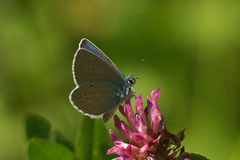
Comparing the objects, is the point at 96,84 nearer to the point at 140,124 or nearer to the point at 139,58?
the point at 140,124

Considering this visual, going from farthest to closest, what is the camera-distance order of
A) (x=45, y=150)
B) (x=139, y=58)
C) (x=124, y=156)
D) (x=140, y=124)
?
(x=139, y=58) < (x=45, y=150) < (x=140, y=124) < (x=124, y=156)

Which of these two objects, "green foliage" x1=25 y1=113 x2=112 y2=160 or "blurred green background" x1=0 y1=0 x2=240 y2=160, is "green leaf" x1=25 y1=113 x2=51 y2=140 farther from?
"blurred green background" x1=0 y1=0 x2=240 y2=160

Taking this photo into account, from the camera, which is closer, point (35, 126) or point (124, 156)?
point (124, 156)

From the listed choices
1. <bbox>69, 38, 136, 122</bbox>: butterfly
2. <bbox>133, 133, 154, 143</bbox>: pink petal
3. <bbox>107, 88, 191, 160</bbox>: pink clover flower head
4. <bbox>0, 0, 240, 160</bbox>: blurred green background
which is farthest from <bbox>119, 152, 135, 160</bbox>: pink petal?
<bbox>0, 0, 240, 160</bbox>: blurred green background

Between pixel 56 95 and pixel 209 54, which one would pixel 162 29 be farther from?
pixel 56 95

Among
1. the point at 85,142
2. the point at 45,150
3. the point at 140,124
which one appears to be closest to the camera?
the point at 140,124

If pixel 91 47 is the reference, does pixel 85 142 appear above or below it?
below

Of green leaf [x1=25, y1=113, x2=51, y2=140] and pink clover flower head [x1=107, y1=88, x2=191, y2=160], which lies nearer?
pink clover flower head [x1=107, y1=88, x2=191, y2=160]

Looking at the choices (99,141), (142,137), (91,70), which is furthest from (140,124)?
(91,70)
